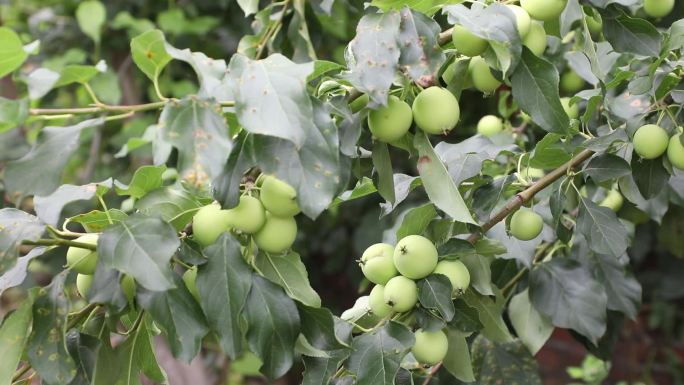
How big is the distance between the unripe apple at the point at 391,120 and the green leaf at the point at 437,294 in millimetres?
153

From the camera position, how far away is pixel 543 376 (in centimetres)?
229

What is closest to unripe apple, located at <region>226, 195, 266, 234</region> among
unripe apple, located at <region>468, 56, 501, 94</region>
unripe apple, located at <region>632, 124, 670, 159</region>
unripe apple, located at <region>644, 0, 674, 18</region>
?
unripe apple, located at <region>468, 56, 501, 94</region>

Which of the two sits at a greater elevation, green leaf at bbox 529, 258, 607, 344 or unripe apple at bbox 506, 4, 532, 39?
unripe apple at bbox 506, 4, 532, 39

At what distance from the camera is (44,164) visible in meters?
0.63

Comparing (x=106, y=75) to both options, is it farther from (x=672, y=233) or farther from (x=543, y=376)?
(x=543, y=376)

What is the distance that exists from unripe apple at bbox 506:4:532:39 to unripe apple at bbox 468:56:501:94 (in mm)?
50

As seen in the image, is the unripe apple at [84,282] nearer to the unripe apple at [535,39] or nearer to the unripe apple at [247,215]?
the unripe apple at [247,215]

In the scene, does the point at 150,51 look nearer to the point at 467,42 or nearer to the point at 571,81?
the point at 467,42

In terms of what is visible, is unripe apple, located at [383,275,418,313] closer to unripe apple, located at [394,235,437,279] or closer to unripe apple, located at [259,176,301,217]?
unripe apple, located at [394,235,437,279]

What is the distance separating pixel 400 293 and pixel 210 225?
0.20m

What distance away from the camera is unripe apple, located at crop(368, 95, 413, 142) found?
689 mm

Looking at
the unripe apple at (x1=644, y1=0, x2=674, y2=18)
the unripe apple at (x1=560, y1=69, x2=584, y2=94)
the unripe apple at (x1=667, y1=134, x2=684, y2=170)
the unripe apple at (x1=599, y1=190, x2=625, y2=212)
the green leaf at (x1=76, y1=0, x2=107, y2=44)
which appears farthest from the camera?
the green leaf at (x1=76, y1=0, x2=107, y2=44)

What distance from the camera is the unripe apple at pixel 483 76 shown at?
0.74 m

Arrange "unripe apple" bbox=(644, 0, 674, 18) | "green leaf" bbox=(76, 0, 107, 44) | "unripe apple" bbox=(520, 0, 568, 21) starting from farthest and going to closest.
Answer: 1. "green leaf" bbox=(76, 0, 107, 44)
2. "unripe apple" bbox=(644, 0, 674, 18)
3. "unripe apple" bbox=(520, 0, 568, 21)
